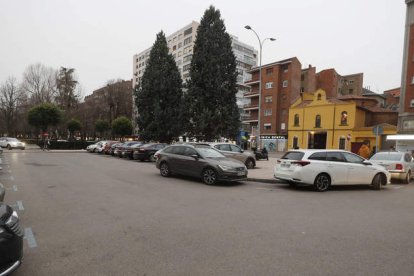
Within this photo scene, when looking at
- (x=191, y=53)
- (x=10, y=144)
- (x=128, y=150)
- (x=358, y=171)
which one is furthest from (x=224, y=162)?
(x=191, y=53)

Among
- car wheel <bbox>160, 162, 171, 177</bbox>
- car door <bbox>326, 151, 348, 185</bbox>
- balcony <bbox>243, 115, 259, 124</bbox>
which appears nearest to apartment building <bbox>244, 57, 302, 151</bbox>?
balcony <bbox>243, 115, 259, 124</bbox>

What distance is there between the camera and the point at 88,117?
63.4 metres

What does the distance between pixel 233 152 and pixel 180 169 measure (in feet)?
17.6

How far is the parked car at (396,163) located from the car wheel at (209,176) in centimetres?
759

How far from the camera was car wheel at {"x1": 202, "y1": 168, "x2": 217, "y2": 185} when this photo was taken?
1059 centimetres

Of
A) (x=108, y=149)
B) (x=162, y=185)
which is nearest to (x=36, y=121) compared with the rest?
(x=108, y=149)

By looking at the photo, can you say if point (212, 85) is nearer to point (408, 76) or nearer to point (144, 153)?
point (144, 153)

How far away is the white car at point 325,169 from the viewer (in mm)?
9766

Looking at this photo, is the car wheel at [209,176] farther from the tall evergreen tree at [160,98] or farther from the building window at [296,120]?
the building window at [296,120]

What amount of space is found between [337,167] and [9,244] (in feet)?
32.7

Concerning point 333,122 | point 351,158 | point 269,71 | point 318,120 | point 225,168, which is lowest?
point 225,168

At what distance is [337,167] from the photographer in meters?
10.1


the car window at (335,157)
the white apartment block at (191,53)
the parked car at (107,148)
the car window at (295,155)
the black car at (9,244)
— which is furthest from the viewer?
the white apartment block at (191,53)

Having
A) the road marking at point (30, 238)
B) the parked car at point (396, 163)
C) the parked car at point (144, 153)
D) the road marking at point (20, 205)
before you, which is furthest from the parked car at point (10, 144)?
the parked car at point (396, 163)
